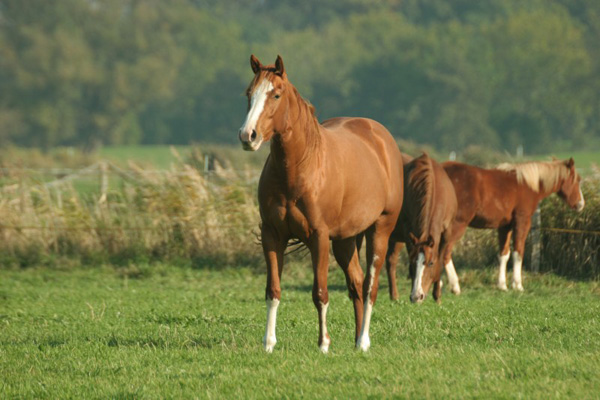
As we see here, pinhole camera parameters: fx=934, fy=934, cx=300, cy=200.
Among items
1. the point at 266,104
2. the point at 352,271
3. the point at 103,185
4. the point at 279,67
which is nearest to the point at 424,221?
the point at 352,271

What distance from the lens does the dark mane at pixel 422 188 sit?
37.0 feet

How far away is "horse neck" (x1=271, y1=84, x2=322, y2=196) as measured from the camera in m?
7.12

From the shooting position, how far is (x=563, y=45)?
65.2 m

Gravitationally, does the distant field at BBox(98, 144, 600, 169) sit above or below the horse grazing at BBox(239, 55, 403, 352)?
below

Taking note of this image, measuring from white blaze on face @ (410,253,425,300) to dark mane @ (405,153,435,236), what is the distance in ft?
1.10

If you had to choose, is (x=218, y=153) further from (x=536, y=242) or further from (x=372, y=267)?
(x=372, y=267)

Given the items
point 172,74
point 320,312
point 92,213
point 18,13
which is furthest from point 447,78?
point 320,312

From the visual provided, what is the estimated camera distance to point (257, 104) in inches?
266

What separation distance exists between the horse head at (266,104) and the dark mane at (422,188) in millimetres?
4593

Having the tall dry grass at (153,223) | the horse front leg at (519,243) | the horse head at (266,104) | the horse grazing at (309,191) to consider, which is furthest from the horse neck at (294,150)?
the tall dry grass at (153,223)

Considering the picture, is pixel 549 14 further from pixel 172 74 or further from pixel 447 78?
pixel 172 74

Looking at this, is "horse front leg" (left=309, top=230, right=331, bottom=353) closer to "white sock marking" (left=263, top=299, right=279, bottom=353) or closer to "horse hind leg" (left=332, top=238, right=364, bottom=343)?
"white sock marking" (left=263, top=299, right=279, bottom=353)

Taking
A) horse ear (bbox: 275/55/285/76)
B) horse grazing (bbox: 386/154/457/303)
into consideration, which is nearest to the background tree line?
horse grazing (bbox: 386/154/457/303)

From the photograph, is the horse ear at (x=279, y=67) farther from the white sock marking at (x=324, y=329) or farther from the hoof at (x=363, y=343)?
the hoof at (x=363, y=343)
